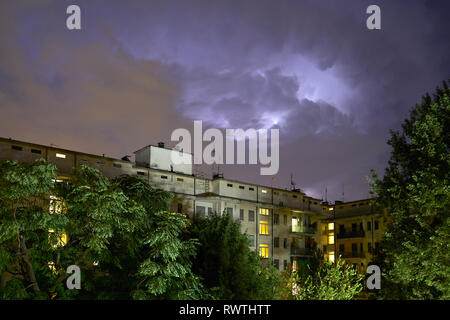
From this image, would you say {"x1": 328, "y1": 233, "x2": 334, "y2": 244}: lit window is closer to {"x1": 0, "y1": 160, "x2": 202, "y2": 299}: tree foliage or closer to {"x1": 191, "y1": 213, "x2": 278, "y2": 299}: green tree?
{"x1": 191, "y1": 213, "x2": 278, "y2": 299}: green tree

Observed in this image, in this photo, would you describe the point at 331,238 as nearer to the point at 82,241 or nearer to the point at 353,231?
the point at 353,231

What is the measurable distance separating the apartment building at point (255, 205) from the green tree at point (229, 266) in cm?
768

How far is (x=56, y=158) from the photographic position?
35.5 m

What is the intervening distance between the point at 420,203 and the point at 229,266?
1202 cm

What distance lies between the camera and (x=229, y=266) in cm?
2511

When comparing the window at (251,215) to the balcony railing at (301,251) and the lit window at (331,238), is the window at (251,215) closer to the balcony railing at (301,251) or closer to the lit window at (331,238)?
the balcony railing at (301,251)

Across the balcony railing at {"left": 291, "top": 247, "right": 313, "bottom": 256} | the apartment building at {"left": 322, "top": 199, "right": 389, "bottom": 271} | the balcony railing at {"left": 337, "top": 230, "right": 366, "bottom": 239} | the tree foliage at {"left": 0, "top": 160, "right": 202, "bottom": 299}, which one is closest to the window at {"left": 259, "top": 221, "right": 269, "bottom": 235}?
the balcony railing at {"left": 291, "top": 247, "right": 313, "bottom": 256}

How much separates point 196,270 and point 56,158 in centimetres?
1706

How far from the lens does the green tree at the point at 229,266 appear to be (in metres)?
24.2

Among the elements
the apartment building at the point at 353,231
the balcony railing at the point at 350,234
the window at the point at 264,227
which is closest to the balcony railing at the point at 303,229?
the window at the point at 264,227

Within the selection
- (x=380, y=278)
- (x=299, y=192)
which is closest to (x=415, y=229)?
(x=380, y=278)

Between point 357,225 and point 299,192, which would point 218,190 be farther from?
point 357,225

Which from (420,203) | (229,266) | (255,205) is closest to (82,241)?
(229,266)
